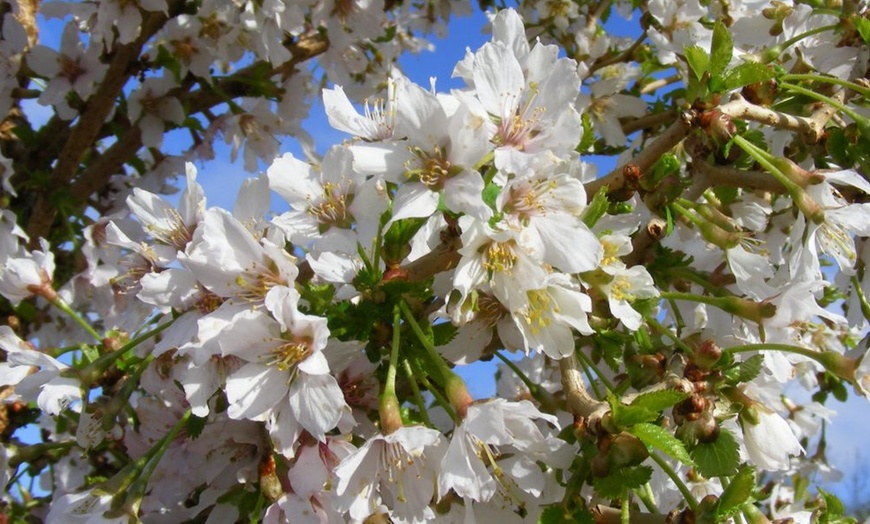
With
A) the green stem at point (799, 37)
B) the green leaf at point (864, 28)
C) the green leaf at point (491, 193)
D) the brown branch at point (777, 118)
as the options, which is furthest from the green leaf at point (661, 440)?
the green leaf at point (864, 28)

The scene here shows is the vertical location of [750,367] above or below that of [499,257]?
below

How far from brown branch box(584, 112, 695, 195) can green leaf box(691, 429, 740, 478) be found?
20.9 inches

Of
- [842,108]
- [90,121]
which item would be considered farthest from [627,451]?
[90,121]

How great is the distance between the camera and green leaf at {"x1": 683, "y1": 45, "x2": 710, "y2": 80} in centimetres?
162

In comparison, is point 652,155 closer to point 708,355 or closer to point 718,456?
point 708,355

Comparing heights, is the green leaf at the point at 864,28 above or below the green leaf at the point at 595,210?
above

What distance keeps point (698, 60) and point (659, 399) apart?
705 mm

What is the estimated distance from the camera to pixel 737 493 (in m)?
1.39

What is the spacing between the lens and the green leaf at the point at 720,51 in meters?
1.60

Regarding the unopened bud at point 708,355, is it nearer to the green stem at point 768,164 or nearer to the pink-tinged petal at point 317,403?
the green stem at point 768,164

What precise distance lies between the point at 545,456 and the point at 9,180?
2667mm

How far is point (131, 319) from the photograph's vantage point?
6.47 ft

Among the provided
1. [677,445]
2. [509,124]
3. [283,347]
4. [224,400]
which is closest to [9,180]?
[224,400]

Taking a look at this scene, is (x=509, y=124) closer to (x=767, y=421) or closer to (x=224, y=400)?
(x=767, y=421)
